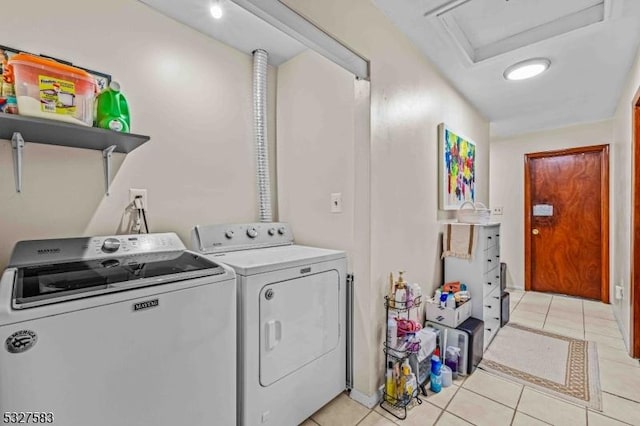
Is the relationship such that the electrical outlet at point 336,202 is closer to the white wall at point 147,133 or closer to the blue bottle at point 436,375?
the white wall at point 147,133

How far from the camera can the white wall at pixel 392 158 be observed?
1.72m

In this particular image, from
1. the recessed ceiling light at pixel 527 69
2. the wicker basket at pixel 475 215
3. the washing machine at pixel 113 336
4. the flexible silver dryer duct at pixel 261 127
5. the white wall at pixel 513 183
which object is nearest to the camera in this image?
the washing machine at pixel 113 336

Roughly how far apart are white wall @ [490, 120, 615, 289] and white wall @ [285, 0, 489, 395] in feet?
8.09

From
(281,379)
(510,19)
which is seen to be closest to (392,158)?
(510,19)

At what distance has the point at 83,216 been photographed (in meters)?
1.51

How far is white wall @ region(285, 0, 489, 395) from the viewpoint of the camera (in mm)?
1724

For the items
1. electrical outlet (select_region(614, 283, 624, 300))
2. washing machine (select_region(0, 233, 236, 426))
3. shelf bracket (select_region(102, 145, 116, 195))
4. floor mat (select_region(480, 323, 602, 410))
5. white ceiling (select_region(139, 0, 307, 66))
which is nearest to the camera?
washing machine (select_region(0, 233, 236, 426))

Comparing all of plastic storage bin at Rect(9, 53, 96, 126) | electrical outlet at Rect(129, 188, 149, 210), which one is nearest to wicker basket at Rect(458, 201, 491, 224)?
electrical outlet at Rect(129, 188, 149, 210)

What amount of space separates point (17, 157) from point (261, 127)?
4.26 ft

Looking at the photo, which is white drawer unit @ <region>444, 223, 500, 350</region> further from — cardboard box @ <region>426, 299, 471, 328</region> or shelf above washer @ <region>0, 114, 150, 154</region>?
shelf above washer @ <region>0, 114, 150, 154</region>

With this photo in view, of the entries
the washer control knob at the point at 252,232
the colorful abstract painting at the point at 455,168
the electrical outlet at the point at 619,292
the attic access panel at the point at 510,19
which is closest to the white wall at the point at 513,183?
the electrical outlet at the point at 619,292

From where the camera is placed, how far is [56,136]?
4.29ft

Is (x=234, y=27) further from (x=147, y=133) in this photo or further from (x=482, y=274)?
(x=482, y=274)

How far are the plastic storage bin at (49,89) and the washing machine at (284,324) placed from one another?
2.67 ft
